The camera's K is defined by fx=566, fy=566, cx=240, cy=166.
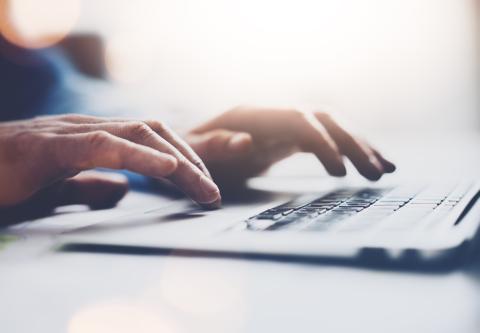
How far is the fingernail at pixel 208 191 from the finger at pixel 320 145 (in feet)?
0.65

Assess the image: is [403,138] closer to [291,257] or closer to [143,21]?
[143,21]

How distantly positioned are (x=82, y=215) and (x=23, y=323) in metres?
0.25

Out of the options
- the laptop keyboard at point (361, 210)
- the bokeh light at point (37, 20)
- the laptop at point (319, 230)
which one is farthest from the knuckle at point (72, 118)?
the bokeh light at point (37, 20)

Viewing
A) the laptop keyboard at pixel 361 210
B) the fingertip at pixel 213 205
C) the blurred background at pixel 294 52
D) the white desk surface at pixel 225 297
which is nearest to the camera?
the white desk surface at pixel 225 297

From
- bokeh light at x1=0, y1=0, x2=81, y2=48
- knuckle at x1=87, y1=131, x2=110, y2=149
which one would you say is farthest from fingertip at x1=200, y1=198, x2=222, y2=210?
bokeh light at x1=0, y1=0, x2=81, y2=48

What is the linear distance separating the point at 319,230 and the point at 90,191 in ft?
0.96

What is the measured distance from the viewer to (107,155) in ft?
1.59

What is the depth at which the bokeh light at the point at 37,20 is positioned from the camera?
1096 millimetres

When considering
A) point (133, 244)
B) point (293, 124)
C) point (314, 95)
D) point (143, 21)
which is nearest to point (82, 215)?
point (133, 244)

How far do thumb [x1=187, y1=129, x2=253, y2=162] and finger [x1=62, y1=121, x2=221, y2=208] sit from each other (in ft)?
0.54

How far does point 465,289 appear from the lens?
0.99 ft

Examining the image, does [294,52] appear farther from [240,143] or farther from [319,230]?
[319,230]

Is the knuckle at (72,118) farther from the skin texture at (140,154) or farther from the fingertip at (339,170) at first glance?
the fingertip at (339,170)

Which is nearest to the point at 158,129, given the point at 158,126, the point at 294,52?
the point at 158,126
